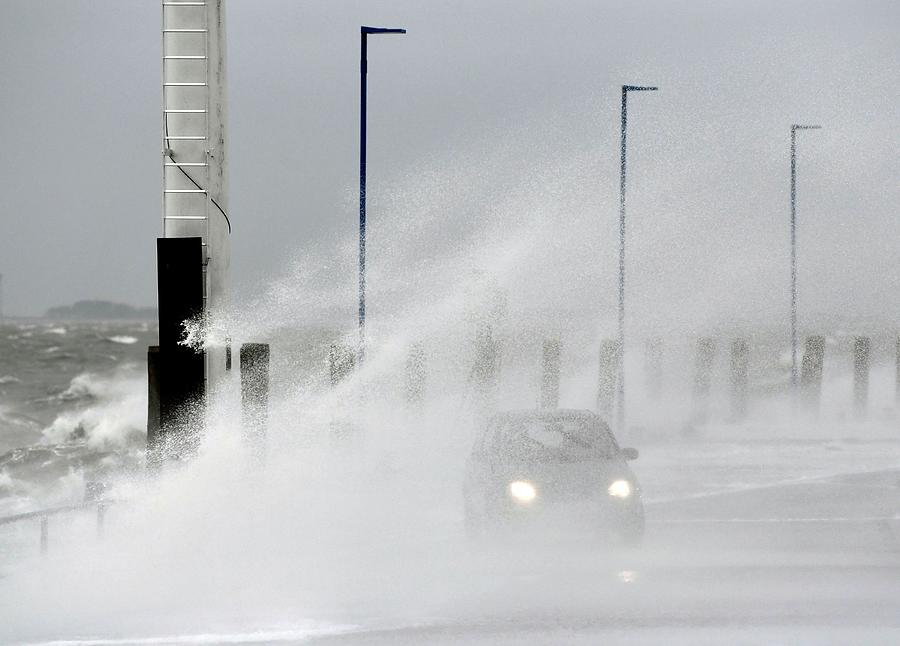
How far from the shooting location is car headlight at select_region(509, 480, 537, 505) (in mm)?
12555

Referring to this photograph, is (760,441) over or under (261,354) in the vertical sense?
under

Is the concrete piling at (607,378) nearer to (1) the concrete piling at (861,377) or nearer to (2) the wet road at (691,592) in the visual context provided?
(1) the concrete piling at (861,377)

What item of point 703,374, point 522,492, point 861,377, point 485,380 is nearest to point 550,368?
point 485,380

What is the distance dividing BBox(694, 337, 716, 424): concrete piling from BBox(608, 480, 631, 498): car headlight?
28755mm

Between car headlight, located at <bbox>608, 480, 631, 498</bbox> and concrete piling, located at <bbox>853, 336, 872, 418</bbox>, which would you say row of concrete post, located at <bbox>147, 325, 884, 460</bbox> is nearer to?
concrete piling, located at <bbox>853, 336, 872, 418</bbox>

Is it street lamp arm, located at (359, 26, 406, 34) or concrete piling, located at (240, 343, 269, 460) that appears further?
street lamp arm, located at (359, 26, 406, 34)

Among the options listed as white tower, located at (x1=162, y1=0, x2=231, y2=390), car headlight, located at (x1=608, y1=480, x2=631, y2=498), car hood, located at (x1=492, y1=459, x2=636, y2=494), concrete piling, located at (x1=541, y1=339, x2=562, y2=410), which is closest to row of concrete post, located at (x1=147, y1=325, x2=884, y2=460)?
concrete piling, located at (x1=541, y1=339, x2=562, y2=410)

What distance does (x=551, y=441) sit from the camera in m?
14.3

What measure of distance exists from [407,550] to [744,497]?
26.5 feet

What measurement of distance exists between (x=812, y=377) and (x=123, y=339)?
70.9 metres

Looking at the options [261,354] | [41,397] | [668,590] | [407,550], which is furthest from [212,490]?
[41,397]

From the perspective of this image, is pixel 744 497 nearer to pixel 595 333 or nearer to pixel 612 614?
pixel 612 614

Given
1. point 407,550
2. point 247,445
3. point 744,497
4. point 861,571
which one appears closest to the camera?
point 861,571

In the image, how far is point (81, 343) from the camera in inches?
3942
